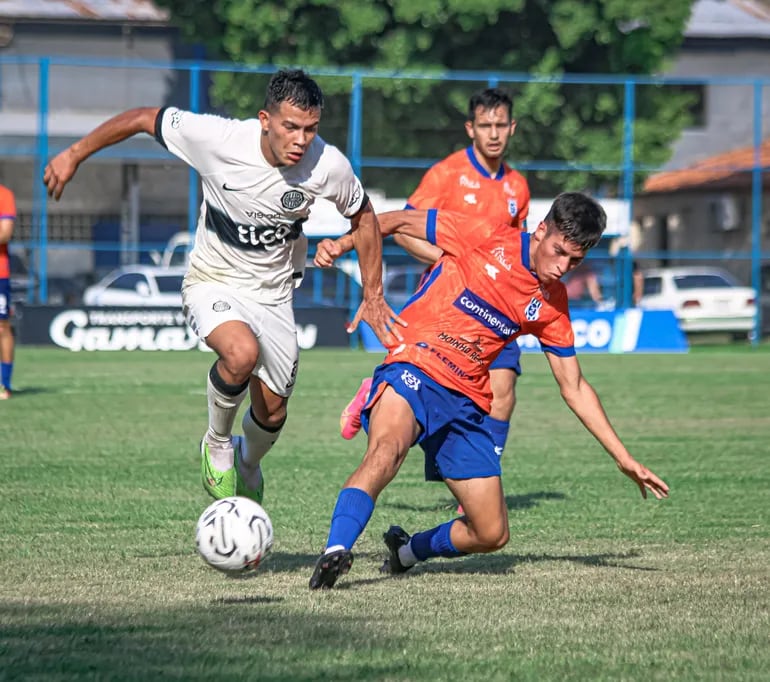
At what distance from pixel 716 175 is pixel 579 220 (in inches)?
1207

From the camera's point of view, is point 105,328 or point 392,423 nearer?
point 392,423

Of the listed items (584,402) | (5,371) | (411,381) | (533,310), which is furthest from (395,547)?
(5,371)

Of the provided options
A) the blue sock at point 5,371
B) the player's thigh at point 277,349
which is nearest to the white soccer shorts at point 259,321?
the player's thigh at point 277,349

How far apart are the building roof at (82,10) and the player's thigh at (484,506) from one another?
36.3m

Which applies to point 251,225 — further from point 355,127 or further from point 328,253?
point 355,127

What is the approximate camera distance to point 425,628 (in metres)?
5.00

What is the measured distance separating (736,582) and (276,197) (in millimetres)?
2695

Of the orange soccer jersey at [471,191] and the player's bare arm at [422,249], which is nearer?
the player's bare arm at [422,249]

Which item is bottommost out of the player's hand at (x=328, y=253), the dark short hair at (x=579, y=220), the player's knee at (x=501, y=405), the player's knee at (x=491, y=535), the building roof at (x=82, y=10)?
the player's knee at (x=491, y=535)

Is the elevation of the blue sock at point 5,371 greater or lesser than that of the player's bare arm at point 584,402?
lesser

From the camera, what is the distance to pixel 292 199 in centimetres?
687

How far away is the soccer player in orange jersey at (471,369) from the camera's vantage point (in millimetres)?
5984

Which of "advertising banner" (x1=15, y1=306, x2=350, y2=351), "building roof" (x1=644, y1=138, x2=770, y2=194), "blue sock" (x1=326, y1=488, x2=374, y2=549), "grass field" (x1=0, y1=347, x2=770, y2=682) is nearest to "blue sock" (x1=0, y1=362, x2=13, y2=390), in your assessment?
"grass field" (x1=0, y1=347, x2=770, y2=682)

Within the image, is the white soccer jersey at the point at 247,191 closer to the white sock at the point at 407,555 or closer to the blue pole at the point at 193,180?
the white sock at the point at 407,555
